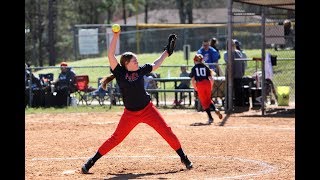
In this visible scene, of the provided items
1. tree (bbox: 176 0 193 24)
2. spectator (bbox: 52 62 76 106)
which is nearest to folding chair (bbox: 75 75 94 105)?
spectator (bbox: 52 62 76 106)

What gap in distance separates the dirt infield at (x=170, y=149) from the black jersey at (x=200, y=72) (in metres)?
1.15

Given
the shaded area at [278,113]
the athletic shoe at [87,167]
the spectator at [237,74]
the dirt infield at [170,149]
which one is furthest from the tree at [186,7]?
the athletic shoe at [87,167]

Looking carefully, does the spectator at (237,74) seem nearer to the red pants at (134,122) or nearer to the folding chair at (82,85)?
the folding chair at (82,85)

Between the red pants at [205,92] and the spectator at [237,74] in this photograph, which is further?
the spectator at [237,74]

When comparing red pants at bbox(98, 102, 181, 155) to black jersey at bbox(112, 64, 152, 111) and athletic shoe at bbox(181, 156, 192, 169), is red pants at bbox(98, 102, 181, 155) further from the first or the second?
athletic shoe at bbox(181, 156, 192, 169)

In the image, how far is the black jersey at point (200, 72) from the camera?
18.5 m

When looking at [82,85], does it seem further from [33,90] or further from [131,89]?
[131,89]

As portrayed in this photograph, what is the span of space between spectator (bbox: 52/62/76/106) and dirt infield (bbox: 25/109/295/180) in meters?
4.09

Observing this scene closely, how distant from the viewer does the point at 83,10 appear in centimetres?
6288

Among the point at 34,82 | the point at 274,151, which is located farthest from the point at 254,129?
the point at 34,82

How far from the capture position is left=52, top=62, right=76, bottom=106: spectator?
25141 mm
